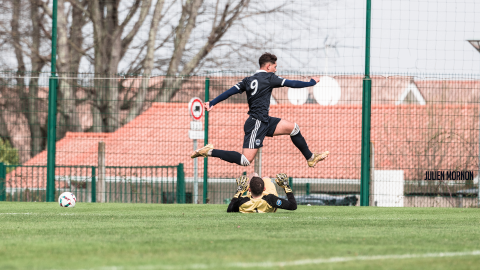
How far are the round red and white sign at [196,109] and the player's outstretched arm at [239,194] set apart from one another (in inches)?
179

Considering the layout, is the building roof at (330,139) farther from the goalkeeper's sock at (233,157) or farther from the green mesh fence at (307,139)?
the goalkeeper's sock at (233,157)

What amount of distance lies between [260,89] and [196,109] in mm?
4366

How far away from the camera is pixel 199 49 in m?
24.4

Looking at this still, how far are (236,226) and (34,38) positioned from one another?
835 inches

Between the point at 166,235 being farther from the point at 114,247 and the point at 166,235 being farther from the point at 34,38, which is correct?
the point at 34,38

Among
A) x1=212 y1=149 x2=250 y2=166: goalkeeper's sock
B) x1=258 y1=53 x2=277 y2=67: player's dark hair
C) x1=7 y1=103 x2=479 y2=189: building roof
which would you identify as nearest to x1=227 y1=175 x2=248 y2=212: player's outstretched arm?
x1=212 y1=149 x2=250 y2=166: goalkeeper's sock

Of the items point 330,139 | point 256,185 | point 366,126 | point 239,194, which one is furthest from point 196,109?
point 256,185

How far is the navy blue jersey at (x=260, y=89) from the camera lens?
8.44 m

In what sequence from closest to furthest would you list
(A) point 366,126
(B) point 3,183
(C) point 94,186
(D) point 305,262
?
(D) point 305,262 < (A) point 366,126 < (B) point 3,183 < (C) point 94,186

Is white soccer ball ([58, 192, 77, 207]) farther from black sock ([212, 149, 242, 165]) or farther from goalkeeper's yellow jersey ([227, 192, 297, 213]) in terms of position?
goalkeeper's yellow jersey ([227, 192, 297, 213])

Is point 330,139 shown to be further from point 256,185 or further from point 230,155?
point 256,185

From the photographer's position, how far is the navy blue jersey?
844cm

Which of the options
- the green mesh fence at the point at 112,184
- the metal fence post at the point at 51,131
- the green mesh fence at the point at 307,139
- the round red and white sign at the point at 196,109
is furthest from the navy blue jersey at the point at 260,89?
the metal fence post at the point at 51,131

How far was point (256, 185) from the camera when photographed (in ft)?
26.0
